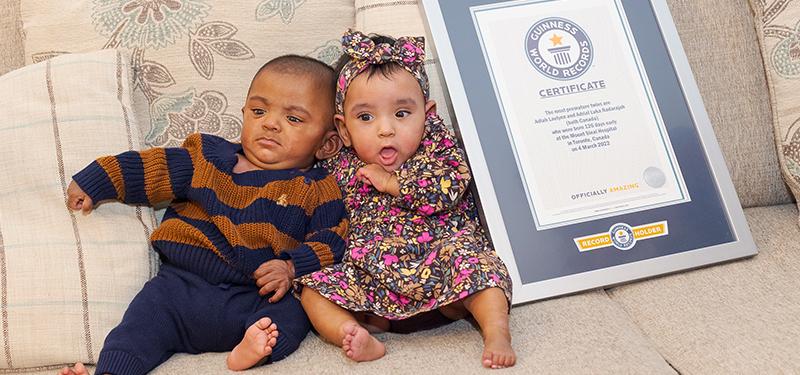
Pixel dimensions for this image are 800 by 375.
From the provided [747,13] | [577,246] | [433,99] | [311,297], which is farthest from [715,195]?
[311,297]

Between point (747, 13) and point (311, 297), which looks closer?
point (311, 297)

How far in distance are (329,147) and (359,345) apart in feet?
1.77

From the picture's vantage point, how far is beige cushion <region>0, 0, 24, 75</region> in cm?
176

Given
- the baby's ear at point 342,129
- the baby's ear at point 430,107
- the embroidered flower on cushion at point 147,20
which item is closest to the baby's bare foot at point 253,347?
the baby's ear at point 342,129

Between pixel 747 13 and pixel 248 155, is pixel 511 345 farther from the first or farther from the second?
pixel 747 13

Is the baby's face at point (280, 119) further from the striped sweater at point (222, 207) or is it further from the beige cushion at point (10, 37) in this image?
the beige cushion at point (10, 37)

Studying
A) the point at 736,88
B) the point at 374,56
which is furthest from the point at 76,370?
the point at 736,88

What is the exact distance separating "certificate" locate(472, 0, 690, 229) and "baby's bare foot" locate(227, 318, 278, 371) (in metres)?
0.60

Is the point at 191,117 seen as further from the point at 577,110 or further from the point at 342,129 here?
the point at 577,110

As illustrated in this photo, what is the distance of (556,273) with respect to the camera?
1586 millimetres

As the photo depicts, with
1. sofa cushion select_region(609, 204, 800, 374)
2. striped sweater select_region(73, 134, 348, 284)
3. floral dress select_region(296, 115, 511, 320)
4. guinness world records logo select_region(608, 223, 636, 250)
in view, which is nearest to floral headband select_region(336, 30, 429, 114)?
floral dress select_region(296, 115, 511, 320)

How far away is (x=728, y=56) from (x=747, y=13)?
4.4 inches

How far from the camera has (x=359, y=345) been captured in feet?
4.28

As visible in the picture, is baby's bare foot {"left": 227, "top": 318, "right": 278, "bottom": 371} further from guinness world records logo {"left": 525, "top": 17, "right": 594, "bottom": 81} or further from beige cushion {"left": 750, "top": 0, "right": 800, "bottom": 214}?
beige cushion {"left": 750, "top": 0, "right": 800, "bottom": 214}
